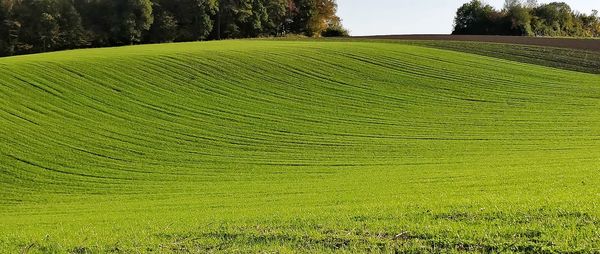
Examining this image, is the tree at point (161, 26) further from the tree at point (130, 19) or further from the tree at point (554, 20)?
the tree at point (554, 20)

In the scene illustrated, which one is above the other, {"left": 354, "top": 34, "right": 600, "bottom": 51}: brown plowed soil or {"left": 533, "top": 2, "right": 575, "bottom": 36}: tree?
{"left": 533, "top": 2, "right": 575, "bottom": 36}: tree

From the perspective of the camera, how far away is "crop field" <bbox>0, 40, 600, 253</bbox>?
8.80 m

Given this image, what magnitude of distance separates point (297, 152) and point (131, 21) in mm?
51363

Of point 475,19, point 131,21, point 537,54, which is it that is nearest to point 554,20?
point 475,19

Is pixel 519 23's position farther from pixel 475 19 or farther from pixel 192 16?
pixel 192 16

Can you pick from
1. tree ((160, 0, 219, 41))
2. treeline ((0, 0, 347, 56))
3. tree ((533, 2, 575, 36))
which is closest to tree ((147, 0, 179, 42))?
treeline ((0, 0, 347, 56))

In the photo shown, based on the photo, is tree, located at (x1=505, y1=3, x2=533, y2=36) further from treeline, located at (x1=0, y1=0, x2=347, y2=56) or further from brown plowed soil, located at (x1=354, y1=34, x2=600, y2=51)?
treeline, located at (x1=0, y1=0, x2=347, y2=56)

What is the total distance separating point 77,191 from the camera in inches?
831

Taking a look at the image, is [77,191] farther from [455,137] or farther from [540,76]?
[540,76]

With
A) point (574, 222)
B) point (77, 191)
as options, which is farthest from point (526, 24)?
point (574, 222)

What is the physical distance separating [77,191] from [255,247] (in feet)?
48.7

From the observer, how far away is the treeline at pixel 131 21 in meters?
66.8

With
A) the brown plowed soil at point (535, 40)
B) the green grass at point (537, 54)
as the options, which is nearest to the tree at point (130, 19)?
the brown plowed soil at point (535, 40)

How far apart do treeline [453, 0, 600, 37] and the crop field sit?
3988 cm
